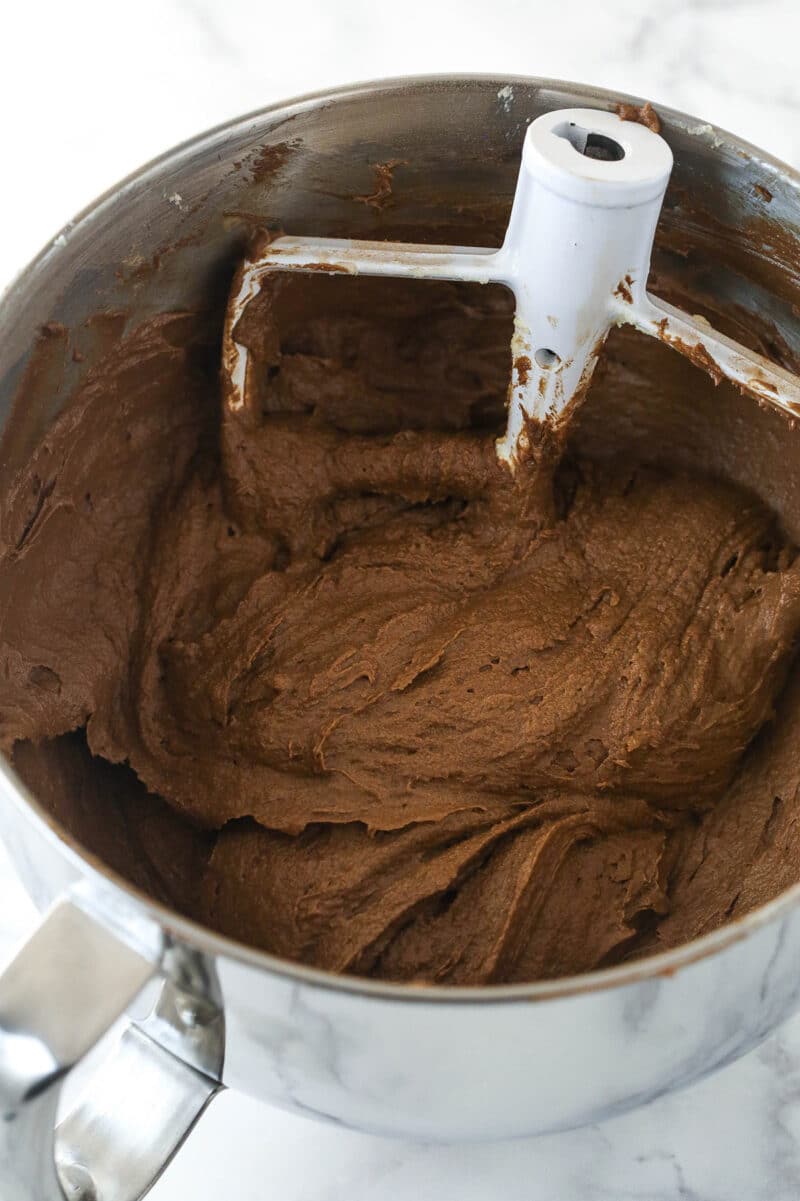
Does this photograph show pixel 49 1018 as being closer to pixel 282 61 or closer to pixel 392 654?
pixel 392 654

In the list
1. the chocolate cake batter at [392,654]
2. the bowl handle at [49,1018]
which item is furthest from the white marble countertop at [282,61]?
the bowl handle at [49,1018]

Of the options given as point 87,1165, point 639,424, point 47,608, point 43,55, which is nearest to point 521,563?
Result: point 639,424

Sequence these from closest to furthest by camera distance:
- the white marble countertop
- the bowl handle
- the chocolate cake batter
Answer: the bowl handle
the chocolate cake batter
the white marble countertop

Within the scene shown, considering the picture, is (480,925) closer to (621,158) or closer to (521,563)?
(521,563)

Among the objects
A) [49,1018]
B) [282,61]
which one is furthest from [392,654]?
[282,61]

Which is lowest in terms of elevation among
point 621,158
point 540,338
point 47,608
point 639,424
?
point 47,608

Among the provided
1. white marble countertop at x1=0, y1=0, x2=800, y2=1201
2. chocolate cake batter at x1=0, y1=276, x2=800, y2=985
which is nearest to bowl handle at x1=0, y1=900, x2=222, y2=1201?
chocolate cake batter at x1=0, y1=276, x2=800, y2=985

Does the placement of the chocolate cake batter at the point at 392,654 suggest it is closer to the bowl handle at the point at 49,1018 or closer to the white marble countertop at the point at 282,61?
the bowl handle at the point at 49,1018

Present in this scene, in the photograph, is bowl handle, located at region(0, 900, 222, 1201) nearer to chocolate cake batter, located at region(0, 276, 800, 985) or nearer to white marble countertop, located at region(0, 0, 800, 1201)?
chocolate cake batter, located at region(0, 276, 800, 985)
